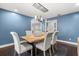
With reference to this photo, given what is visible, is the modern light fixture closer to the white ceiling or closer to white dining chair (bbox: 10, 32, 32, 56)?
the white ceiling

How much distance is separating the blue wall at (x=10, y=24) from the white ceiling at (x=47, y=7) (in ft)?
0.19

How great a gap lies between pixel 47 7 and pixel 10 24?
1.49 feet

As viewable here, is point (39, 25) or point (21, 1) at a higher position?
point (21, 1)

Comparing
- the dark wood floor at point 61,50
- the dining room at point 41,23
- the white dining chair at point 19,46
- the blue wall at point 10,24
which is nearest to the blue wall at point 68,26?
the dining room at point 41,23

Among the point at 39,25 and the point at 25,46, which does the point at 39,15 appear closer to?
the point at 39,25

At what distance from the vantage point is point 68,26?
41.2 inches

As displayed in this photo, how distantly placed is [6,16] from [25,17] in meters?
0.21

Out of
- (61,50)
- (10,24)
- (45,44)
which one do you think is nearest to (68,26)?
(61,50)

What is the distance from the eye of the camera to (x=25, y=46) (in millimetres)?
1261

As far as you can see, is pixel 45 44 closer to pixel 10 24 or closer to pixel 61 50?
pixel 61 50

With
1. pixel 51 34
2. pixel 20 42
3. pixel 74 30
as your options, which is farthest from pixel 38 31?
pixel 74 30

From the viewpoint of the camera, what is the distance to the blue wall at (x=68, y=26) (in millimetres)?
1001

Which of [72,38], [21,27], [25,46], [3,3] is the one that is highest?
[3,3]

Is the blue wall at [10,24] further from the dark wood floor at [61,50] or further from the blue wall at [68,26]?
the blue wall at [68,26]
